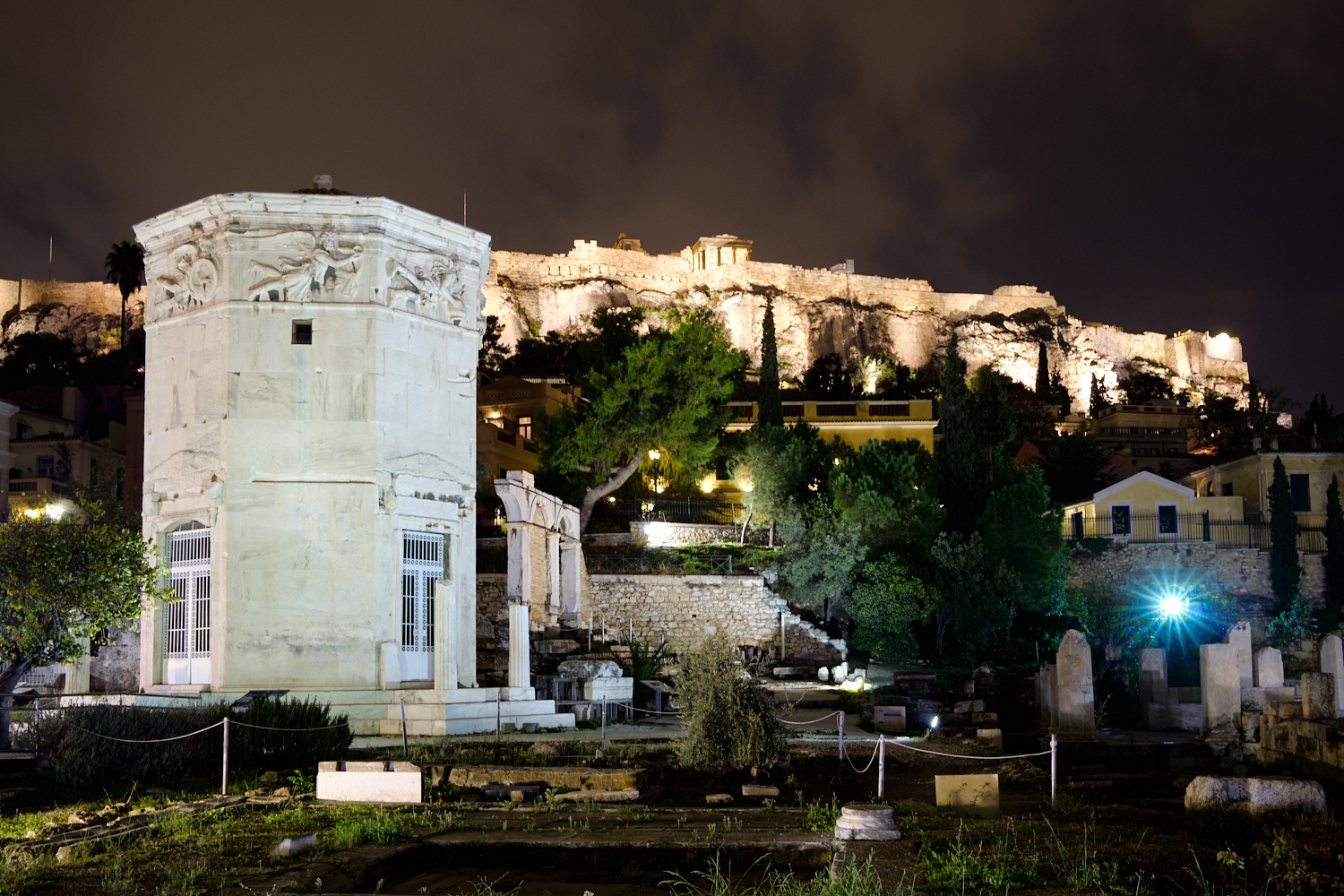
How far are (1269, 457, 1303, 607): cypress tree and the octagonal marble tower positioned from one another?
29913 millimetres

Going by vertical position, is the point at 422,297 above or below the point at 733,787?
above

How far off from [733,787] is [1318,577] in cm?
3317

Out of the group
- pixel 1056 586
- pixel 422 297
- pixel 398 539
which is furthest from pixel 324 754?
pixel 1056 586

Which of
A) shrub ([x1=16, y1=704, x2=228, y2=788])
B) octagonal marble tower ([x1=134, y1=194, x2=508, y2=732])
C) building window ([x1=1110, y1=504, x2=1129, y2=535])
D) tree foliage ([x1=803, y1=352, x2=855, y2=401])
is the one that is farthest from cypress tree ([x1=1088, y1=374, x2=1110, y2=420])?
shrub ([x1=16, y1=704, x2=228, y2=788])

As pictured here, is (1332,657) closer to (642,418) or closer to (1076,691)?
(1076,691)

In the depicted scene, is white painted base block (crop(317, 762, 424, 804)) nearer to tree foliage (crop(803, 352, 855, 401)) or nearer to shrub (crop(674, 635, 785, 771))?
shrub (crop(674, 635, 785, 771))

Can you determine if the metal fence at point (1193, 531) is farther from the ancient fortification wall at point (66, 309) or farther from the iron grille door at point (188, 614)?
the ancient fortification wall at point (66, 309)

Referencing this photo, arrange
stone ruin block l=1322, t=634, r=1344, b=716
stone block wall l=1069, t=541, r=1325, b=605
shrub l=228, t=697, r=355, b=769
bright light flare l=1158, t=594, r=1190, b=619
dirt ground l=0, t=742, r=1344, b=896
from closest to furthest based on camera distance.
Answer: dirt ground l=0, t=742, r=1344, b=896
shrub l=228, t=697, r=355, b=769
stone ruin block l=1322, t=634, r=1344, b=716
bright light flare l=1158, t=594, r=1190, b=619
stone block wall l=1069, t=541, r=1325, b=605

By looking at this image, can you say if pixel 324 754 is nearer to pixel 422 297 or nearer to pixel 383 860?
pixel 383 860

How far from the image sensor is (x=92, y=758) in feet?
36.0

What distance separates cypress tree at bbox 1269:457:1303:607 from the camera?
36.3m

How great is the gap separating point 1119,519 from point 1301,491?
7097 mm

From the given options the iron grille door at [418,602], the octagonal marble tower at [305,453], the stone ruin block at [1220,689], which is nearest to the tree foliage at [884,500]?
the stone ruin block at [1220,689]

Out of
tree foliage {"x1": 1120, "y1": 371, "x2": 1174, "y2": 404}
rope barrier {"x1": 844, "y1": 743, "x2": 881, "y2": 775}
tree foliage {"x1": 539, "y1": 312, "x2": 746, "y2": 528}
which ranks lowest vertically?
rope barrier {"x1": 844, "y1": 743, "x2": 881, "y2": 775}
